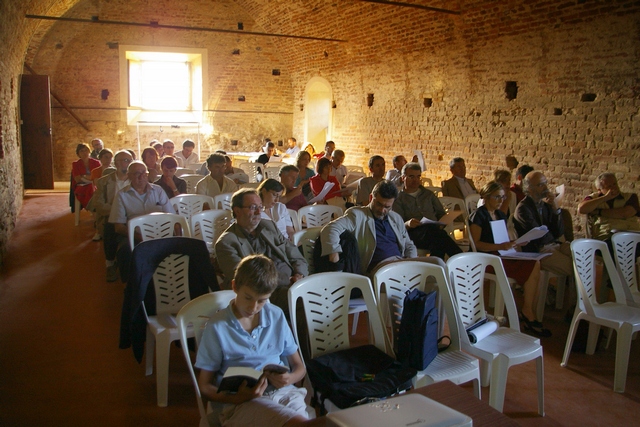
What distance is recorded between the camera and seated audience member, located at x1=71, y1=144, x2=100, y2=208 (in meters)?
8.12

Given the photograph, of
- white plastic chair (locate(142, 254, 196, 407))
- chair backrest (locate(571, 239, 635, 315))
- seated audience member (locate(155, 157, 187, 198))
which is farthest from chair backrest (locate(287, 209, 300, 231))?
chair backrest (locate(571, 239, 635, 315))

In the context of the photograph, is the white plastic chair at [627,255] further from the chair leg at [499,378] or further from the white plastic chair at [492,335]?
the chair leg at [499,378]

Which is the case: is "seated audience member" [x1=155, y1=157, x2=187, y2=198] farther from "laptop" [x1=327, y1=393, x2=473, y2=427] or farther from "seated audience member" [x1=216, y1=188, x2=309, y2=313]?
"laptop" [x1=327, y1=393, x2=473, y2=427]

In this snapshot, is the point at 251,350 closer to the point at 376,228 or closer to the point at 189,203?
the point at 376,228

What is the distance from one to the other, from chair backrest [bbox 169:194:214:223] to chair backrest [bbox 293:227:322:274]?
191 centimetres

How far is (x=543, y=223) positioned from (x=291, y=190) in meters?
A: 2.50

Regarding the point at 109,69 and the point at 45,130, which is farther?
the point at 109,69

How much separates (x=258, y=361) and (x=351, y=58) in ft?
35.5

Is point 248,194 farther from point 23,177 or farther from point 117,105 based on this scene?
point 117,105

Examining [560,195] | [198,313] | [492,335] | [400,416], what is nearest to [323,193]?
[560,195]

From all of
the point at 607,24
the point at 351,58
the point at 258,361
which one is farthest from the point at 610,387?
the point at 351,58

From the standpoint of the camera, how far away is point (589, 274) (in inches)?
155

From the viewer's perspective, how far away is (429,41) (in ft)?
32.2

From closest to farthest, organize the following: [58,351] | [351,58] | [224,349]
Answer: [224,349] → [58,351] → [351,58]
